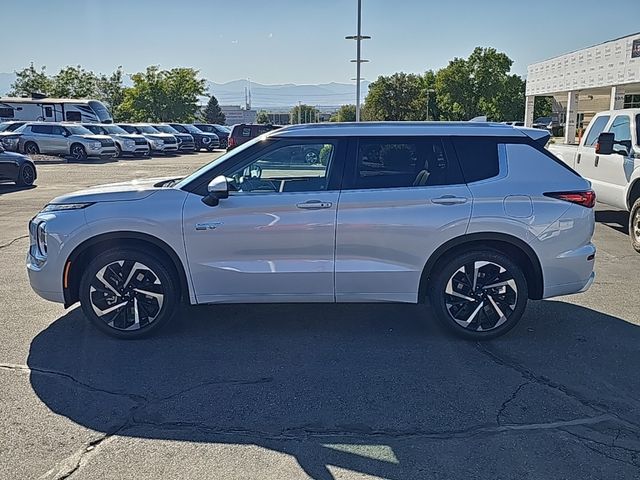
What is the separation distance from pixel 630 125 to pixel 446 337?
605 cm

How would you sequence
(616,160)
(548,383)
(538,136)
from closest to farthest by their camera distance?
(548,383) < (538,136) < (616,160)

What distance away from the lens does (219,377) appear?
14.4 feet

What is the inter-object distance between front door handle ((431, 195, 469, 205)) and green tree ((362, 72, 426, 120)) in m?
50.0

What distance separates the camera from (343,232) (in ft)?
16.0

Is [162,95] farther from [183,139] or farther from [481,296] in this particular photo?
[481,296]

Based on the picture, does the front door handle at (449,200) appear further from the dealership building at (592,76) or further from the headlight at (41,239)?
the dealership building at (592,76)

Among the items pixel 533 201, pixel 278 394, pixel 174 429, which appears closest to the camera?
pixel 174 429

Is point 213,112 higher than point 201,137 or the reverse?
higher

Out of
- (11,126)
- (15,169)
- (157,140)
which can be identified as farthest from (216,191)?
(157,140)

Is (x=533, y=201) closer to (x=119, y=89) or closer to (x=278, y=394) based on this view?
(x=278, y=394)

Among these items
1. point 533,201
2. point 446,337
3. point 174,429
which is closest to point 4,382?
point 174,429

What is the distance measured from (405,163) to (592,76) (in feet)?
108

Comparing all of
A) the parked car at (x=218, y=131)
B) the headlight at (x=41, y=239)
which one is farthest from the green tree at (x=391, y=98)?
the headlight at (x=41, y=239)

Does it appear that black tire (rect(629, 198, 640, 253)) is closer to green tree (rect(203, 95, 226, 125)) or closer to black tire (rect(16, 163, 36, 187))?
black tire (rect(16, 163, 36, 187))
